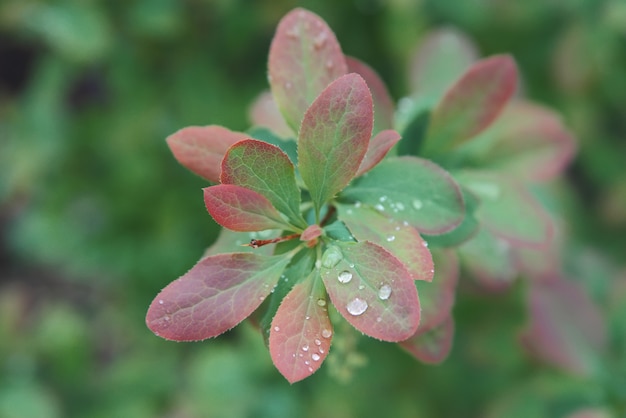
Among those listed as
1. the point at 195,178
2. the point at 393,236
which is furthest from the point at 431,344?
the point at 195,178

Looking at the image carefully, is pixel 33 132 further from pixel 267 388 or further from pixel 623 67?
pixel 623 67

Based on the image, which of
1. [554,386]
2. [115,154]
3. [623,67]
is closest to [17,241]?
[115,154]

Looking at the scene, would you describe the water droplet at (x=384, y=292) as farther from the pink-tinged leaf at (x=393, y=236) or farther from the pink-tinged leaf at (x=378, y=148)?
A: the pink-tinged leaf at (x=378, y=148)

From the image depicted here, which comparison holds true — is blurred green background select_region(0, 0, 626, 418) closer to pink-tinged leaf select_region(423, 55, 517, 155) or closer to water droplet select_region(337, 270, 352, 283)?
pink-tinged leaf select_region(423, 55, 517, 155)

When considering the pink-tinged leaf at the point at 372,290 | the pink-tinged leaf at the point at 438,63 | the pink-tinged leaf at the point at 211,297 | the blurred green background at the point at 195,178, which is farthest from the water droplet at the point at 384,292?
the blurred green background at the point at 195,178

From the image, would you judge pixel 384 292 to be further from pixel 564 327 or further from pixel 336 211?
pixel 564 327

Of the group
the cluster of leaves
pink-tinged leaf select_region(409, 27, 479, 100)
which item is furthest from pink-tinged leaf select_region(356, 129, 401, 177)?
pink-tinged leaf select_region(409, 27, 479, 100)
